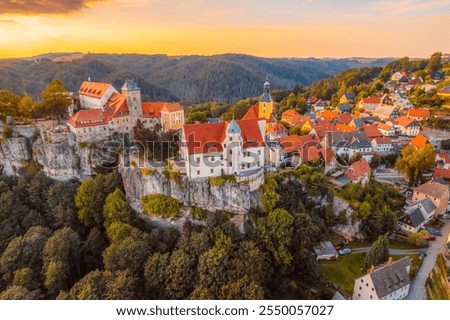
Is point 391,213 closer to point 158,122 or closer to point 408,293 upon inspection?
point 408,293

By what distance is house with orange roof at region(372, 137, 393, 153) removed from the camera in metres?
28.2

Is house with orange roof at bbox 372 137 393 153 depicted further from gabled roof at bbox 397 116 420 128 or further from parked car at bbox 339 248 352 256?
parked car at bbox 339 248 352 256

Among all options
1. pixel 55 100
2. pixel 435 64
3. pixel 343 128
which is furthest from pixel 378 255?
pixel 435 64

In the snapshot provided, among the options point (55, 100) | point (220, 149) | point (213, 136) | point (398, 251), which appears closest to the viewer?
point (220, 149)

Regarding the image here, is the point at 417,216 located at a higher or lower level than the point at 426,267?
higher

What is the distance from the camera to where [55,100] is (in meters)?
22.2

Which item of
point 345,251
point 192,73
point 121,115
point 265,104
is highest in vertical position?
point 192,73

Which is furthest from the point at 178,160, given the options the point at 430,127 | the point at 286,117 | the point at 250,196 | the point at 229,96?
the point at 229,96

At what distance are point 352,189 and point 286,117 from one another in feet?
54.0

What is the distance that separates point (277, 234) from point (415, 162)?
1476 centimetres

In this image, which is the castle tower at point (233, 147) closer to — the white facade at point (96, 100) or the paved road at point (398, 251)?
the paved road at point (398, 251)

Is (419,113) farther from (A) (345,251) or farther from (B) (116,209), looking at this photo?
(B) (116,209)

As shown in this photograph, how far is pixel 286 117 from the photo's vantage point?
3559cm

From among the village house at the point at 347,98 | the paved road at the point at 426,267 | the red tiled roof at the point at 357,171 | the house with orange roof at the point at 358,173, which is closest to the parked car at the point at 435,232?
the paved road at the point at 426,267
